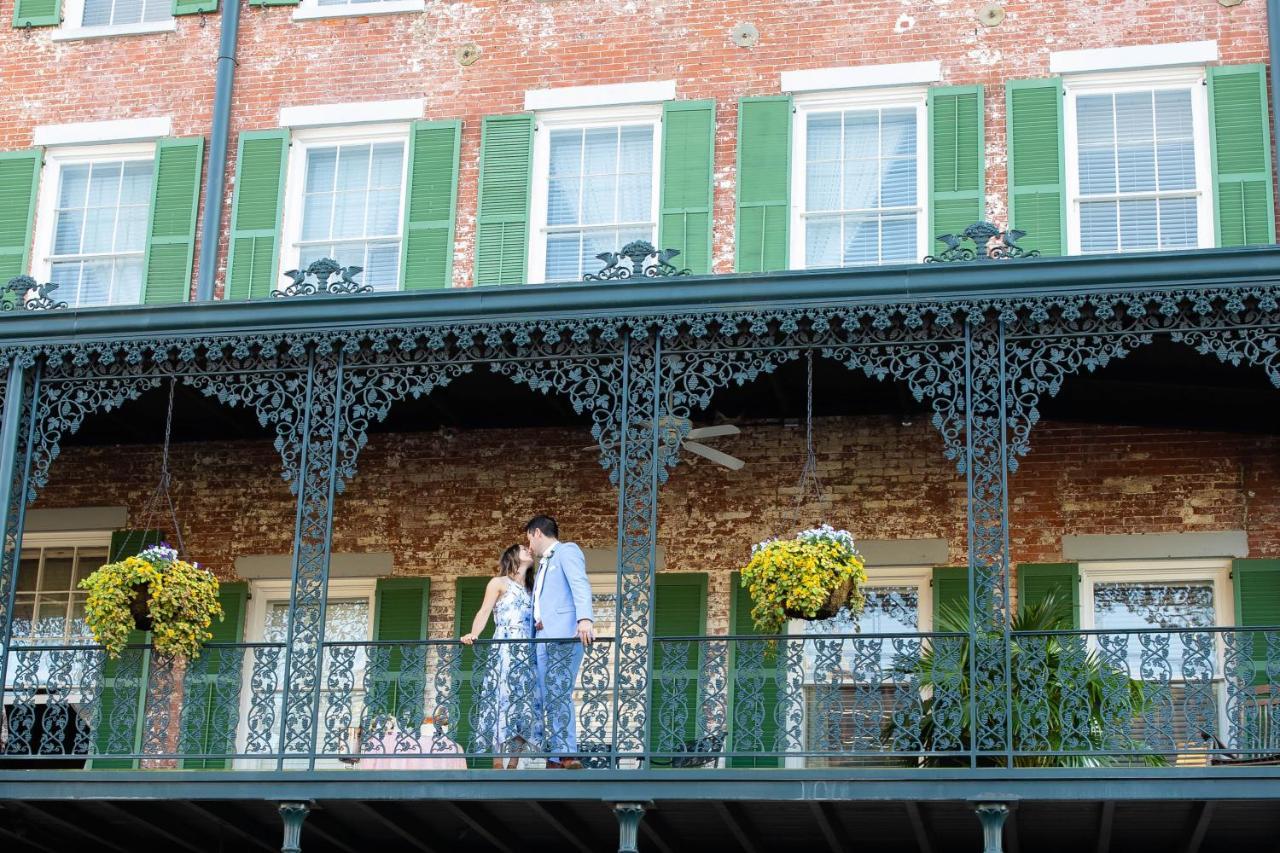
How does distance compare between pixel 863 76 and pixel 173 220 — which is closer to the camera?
pixel 863 76

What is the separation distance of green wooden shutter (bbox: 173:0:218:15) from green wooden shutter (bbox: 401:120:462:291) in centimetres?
222

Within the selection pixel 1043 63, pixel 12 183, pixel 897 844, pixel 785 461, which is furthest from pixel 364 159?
pixel 897 844

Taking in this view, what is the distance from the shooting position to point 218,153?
17172 millimetres

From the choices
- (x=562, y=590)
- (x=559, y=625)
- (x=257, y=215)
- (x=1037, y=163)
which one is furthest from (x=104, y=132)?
(x=1037, y=163)

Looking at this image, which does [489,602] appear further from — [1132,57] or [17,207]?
[1132,57]

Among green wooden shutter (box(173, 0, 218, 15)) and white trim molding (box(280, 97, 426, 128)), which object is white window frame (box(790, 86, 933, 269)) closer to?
white trim molding (box(280, 97, 426, 128))

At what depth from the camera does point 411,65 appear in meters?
17.2

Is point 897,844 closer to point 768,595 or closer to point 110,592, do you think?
point 768,595

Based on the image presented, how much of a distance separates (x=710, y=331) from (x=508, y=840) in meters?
3.69

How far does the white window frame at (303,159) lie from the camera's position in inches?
668

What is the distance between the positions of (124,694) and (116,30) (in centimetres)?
613

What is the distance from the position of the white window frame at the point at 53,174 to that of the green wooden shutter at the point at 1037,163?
273 inches

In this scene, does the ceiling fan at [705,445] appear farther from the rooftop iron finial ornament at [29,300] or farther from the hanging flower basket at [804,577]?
the rooftop iron finial ornament at [29,300]

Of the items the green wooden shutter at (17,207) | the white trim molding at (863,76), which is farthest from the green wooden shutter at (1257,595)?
the green wooden shutter at (17,207)
